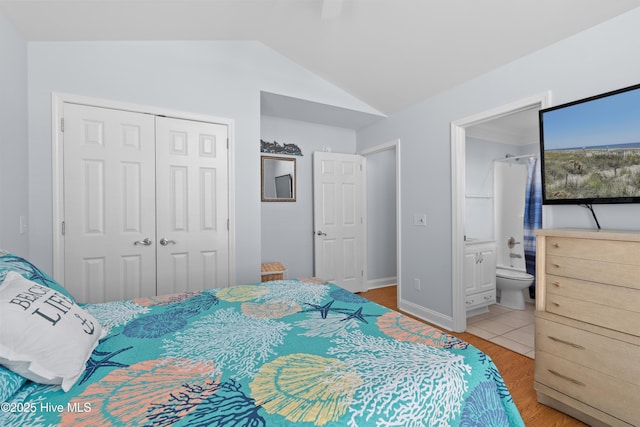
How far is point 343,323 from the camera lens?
129 centimetres

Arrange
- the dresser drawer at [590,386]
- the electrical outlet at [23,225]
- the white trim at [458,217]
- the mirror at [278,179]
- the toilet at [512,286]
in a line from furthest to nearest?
the mirror at [278,179], the toilet at [512,286], the white trim at [458,217], the electrical outlet at [23,225], the dresser drawer at [590,386]

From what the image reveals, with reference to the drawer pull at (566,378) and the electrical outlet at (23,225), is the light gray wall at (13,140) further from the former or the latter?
the drawer pull at (566,378)

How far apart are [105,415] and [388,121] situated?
378 centimetres

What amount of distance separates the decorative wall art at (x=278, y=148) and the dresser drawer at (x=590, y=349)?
3.15m

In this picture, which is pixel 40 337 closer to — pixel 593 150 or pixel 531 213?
pixel 593 150

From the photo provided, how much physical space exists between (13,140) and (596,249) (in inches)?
148

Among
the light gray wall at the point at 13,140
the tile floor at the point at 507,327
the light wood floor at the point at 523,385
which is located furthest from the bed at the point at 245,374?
the tile floor at the point at 507,327

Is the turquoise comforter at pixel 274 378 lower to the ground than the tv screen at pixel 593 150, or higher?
lower

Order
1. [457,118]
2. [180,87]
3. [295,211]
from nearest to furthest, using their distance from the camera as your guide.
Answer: [180,87] < [457,118] < [295,211]

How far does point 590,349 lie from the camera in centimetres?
159

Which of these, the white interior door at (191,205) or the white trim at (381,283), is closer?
the white interior door at (191,205)

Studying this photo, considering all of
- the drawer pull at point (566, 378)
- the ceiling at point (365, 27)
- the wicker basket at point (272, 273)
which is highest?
the ceiling at point (365, 27)

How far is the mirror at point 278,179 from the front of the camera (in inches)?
147

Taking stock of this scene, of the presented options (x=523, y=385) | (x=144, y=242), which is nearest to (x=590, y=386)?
(x=523, y=385)
